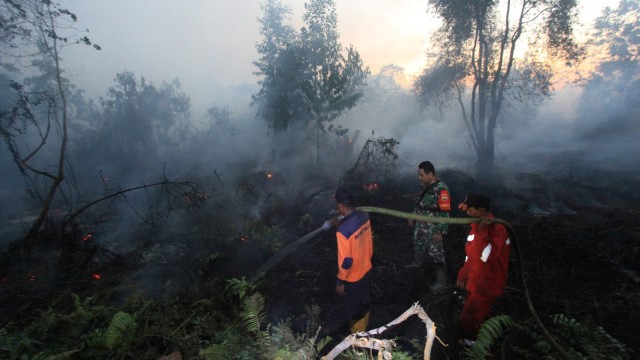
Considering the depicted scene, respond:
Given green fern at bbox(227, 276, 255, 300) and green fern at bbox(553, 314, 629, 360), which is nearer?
green fern at bbox(553, 314, 629, 360)

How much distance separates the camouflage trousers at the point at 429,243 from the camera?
4742 mm

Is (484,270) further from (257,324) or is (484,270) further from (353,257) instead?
(257,324)

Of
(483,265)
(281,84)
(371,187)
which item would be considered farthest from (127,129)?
(483,265)

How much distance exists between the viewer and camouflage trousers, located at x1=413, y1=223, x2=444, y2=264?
474cm

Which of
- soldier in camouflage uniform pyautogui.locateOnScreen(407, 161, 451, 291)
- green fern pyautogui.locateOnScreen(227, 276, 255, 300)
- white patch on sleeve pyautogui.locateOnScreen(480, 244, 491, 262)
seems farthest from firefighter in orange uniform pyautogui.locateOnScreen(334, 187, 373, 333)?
green fern pyautogui.locateOnScreen(227, 276, 255, 300)

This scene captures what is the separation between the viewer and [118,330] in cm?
326

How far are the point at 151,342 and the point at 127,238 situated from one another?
20.1 feet

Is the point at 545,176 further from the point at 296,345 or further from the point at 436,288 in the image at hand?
the point at 296,345

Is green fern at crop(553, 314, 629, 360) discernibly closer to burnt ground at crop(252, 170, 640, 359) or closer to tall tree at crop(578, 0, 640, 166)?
burnt ground at crop(252, 170, 640, 359)

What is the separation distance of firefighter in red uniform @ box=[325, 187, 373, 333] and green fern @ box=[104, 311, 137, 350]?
2.50 m

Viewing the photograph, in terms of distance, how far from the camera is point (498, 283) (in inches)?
121

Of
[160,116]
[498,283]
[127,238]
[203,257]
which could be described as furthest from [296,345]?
[160,116]

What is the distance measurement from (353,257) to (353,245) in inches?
6.3

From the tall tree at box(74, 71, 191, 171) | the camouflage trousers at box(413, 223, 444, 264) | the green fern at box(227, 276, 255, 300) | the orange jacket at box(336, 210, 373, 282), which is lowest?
the green fern at box(227, 276, 255, 300)
